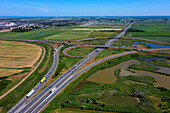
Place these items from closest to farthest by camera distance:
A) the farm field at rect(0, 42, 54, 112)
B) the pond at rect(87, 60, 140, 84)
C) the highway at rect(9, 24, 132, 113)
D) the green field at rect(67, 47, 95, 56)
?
the highway at rect(9, 24, 132, 113) < the farm field at rect(0, 42, 54, 112) < the pond at rect(87, 60, 140, 84) < the green field at rect(67, 47, 95, 56)

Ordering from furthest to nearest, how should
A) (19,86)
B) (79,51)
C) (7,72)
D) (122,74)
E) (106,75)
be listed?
(79,51) < (7,72) < (106,75) < (122,74) < (19,86)

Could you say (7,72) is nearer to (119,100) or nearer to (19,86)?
(19,86)

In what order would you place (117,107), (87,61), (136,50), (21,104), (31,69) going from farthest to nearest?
(136,50), (87,61), (31,69), (21,104), (117,107)

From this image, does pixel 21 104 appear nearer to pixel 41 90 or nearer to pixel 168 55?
pixel 41 90

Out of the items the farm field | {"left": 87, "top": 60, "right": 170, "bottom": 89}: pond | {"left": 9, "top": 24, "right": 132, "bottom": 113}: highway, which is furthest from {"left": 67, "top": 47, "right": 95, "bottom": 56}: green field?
{"left": 87, "top": 60, "right": 170, "bottom": 89}: pond

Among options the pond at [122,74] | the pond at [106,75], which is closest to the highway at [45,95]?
the pond at [106,75]

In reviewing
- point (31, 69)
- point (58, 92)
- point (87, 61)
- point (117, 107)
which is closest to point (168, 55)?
point (87, 61)

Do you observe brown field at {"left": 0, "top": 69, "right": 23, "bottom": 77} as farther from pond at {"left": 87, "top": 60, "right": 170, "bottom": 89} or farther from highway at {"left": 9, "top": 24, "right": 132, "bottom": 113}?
pond at {"left": 87, "top": 60, "right": 170, "bottom": 89}

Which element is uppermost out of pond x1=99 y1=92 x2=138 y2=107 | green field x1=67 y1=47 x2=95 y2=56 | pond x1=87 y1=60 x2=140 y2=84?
green field x1=67 y1=47 x2=95 y2=56

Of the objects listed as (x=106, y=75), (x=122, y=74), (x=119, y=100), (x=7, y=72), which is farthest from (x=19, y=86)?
(x=122, y=74)
